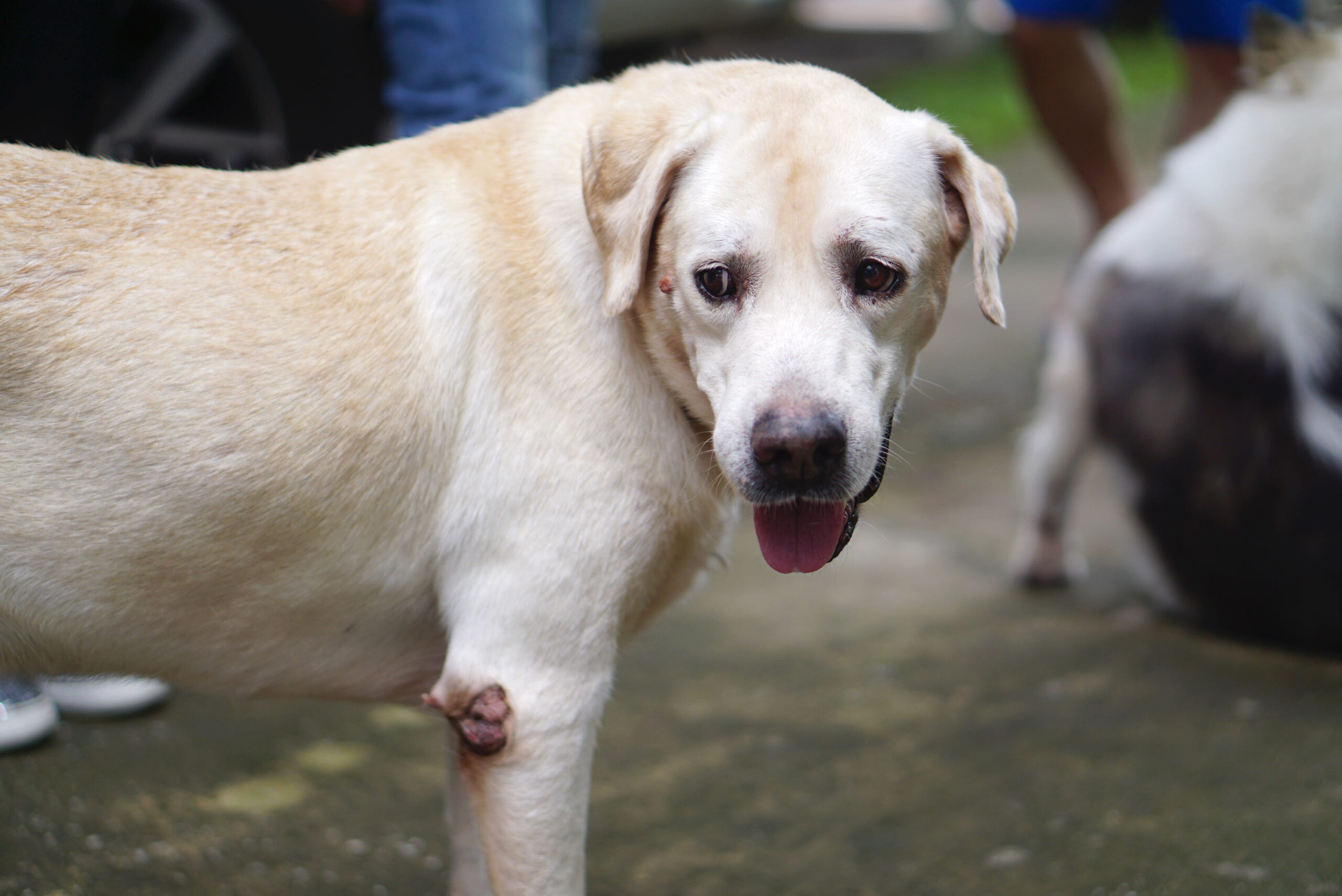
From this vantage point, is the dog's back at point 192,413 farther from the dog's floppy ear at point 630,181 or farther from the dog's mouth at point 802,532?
the dog's mouth at point 802,532

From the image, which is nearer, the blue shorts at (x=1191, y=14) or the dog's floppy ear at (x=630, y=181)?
the dog's floppy ear at (x=630, y=181)

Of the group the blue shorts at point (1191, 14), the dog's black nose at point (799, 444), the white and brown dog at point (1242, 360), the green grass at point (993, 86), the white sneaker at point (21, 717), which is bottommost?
the green grass at point (993, 86)

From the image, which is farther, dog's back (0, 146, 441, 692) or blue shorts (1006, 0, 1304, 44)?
blue shorts (1006, 0, 1304, 44)

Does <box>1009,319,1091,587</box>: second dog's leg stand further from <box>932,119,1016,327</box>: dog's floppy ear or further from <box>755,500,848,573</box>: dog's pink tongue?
<box>755,500,848,573</box>: dog's pink tongue

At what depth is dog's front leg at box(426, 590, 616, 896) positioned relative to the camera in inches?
67.1

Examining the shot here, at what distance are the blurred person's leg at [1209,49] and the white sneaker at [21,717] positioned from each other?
12.9 ft

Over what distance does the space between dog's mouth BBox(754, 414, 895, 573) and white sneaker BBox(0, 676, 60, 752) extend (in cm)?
161

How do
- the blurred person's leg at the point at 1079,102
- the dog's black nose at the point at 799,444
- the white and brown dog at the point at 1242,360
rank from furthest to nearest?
the blurred person's leg at the point at 1079,102 → the white and brown dog at the point at 1242,360 → the dog's black nose at the point at 799,444

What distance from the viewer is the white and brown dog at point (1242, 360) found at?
9.90ft

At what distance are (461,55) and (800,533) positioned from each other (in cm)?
139

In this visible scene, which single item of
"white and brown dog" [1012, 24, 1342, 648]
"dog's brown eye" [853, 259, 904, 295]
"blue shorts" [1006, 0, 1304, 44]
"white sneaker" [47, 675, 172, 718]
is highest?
"dog's brown eye" [853, 259, 904, 295]

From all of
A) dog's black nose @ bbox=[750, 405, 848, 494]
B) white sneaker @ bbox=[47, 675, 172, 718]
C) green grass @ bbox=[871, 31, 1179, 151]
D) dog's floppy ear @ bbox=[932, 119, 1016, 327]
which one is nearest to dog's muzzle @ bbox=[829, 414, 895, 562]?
dog's black nose @ bbox=[750, 405, 848, 494]

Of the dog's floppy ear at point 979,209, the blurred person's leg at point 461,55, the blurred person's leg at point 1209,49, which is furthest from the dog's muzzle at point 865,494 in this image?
the blurred person's leg at point 1209,49

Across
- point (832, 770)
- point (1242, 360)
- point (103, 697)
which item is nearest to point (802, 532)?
point (832, 770)
